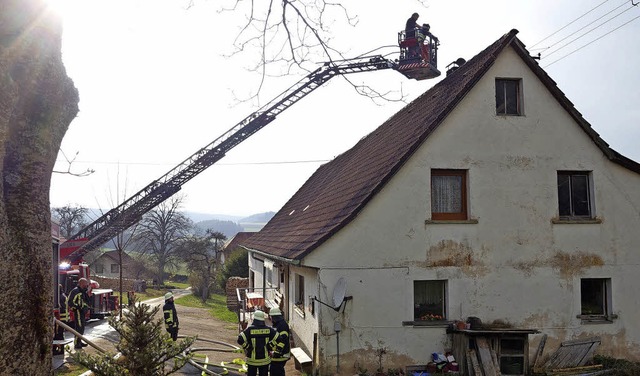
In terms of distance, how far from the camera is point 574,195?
13.1 m

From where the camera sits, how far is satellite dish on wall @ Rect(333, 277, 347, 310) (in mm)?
11039

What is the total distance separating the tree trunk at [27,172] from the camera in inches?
135

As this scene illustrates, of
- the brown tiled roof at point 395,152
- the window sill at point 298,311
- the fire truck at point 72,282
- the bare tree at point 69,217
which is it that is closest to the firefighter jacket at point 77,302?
the fire truck at point 72,282

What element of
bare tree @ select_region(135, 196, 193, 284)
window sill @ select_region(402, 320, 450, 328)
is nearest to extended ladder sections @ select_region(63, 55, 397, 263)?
window sill @ select_region(402, 320, 450, 328)

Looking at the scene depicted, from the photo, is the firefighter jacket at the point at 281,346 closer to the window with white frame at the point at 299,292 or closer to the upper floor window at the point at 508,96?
the window with white frame at the point at 299,292

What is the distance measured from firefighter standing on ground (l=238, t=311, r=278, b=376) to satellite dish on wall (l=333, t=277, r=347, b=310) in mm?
1829

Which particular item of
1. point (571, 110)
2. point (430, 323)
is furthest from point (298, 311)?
point (571, 110)

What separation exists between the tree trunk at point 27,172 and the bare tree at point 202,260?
1385 inches

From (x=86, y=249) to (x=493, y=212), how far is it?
17426 mm

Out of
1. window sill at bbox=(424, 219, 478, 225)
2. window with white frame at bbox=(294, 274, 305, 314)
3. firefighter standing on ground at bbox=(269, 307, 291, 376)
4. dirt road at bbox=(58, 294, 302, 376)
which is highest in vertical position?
window sill at bbox=(424, 219, 478, 225)

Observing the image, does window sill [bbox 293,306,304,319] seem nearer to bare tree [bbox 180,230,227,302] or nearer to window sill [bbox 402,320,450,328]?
window sill [bbox 402,320,450,328]

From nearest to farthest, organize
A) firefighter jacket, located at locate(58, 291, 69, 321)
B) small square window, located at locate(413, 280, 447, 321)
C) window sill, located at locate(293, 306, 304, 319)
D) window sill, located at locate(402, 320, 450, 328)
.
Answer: window sill, located at locate(402, 320, 450, 328) < small square window, located at locate(413, 280, 447, 321) < window sill, located at locate(293, 306, 304, 319) < firefighter jacket, located at locate(58, 291, 69, 321)

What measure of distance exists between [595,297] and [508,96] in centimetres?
506

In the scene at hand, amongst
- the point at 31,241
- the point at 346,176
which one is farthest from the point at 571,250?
the point at 31,241
